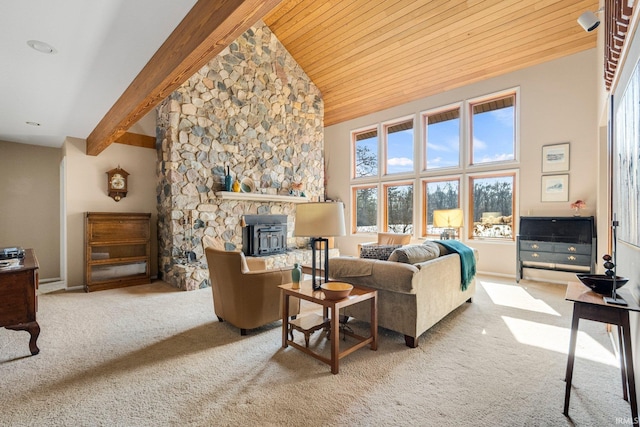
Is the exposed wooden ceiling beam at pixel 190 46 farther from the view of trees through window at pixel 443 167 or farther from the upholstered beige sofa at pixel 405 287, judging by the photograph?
the view of trees through window at pixel 443 167

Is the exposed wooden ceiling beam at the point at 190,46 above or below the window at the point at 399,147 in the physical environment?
below

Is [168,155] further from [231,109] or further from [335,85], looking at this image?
[335,85]

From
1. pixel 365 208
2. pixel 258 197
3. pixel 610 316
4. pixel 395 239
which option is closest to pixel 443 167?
pixel 395 239

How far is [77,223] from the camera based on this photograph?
465cm

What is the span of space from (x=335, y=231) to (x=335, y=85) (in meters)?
5.69

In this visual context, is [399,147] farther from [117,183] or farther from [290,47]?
[117,183]

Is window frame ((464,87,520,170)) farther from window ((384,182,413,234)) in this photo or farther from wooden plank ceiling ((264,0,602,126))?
window ((384,182,413,234))

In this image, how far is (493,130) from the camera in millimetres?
5492

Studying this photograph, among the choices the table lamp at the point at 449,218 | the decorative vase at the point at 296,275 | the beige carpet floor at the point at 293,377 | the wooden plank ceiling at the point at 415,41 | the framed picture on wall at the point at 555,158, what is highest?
the wooden plank ceiling at the point at 415,41

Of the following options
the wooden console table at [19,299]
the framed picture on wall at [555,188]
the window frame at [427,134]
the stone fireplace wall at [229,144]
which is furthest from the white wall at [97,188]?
the framed picture on wall at [555,188]

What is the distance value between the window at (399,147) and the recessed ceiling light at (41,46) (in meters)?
5.93

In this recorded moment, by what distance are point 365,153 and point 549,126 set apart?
3701mm

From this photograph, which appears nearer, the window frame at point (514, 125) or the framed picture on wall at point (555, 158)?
the framed picture on wall at point (555, 158)

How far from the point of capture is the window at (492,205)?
5.30m
